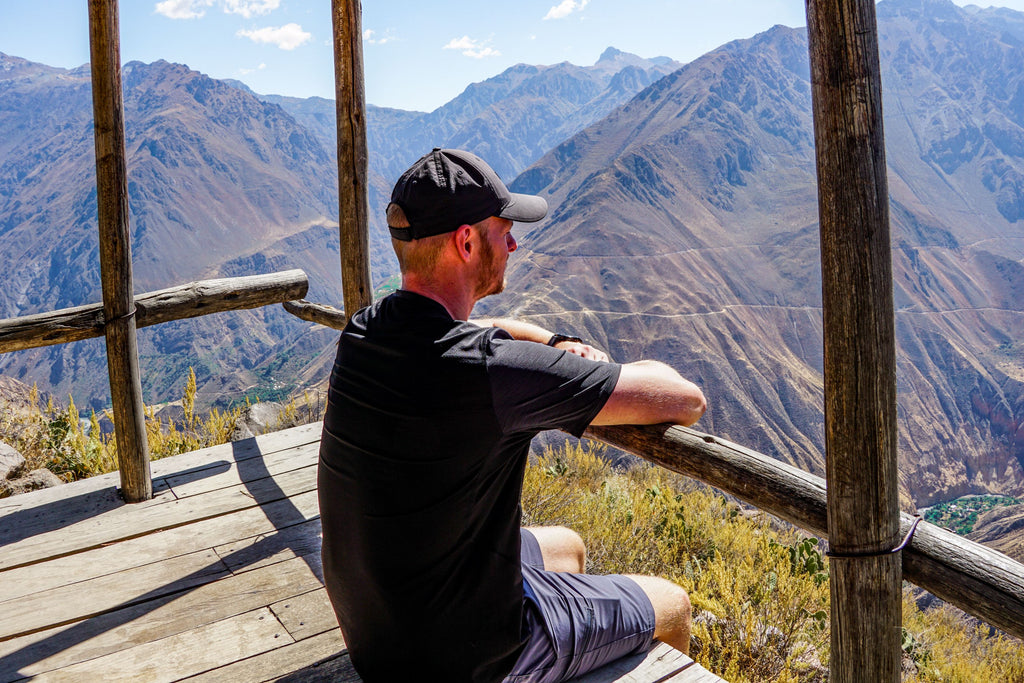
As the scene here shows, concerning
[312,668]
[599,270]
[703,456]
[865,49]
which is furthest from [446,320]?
[599,270]

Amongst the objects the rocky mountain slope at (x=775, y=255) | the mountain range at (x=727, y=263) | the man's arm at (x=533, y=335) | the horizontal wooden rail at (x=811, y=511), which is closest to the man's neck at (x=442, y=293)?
the man's arm at (x=533, y=335)

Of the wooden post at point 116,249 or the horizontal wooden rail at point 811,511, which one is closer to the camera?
the horizontal wooden rail at point 811,511

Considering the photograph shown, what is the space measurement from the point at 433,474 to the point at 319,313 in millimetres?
3056

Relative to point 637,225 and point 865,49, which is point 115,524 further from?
point 637,225

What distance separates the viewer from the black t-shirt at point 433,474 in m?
1.39

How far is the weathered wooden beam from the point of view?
4020 millimetres

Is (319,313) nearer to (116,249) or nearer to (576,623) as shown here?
(116,249)

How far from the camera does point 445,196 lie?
154 centimetres

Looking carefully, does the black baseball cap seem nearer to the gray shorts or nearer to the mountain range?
the gray shorts

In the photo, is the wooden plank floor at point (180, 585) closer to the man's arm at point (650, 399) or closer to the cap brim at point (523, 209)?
the man's arm at point (650, 399)

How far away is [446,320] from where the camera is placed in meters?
1.46

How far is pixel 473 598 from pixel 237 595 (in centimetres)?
130

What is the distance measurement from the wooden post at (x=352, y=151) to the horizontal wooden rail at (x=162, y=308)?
0.37 metres

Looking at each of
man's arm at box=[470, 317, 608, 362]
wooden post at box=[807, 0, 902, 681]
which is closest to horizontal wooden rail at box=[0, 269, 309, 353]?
man's arm at box=[470, 317, 608, 362]
